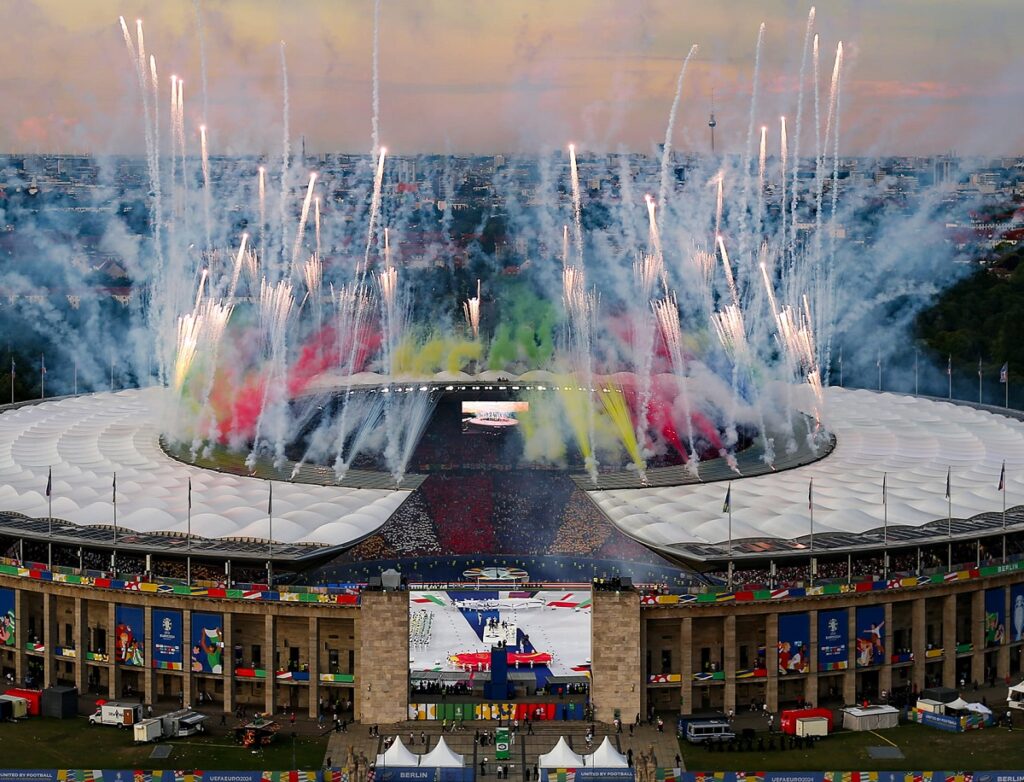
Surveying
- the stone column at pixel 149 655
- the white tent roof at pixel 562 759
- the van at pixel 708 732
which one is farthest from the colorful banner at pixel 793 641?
the stone column at pixel 149 655

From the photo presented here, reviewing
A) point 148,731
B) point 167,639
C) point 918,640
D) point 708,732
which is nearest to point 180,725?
point 148,731

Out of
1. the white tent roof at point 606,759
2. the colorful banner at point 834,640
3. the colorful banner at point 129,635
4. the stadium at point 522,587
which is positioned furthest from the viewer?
the colorful banner at point 129,635

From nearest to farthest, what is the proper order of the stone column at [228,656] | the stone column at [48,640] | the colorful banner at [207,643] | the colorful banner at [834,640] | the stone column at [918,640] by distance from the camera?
the stone column at [228,656], the colorful banner at [207,643], the colorful banner at [834,640], the stone column at [918,640], the stone column at [48,640]

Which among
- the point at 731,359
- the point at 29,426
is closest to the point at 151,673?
the point at 29,426

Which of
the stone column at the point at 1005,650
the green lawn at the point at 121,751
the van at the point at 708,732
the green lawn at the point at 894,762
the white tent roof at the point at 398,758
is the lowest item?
the green lawn at the point at 121,751

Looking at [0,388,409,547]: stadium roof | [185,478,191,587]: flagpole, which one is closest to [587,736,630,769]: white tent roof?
[0,388,409,547]: stadium roof

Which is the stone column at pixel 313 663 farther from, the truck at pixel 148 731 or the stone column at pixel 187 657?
the truck at pixel 148 731
